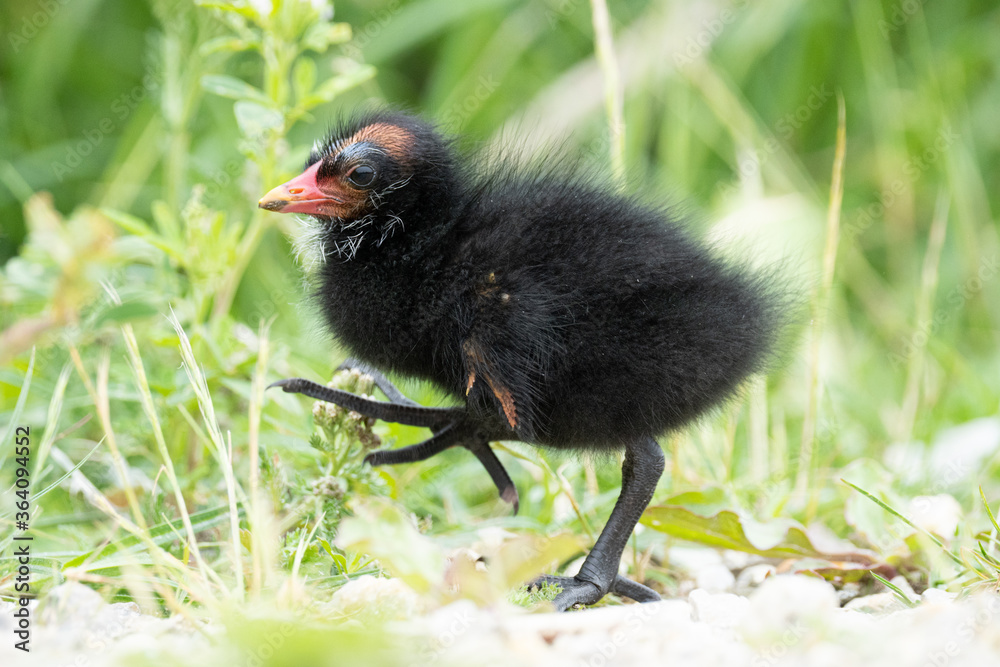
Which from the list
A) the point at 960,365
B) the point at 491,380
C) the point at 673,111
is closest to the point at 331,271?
the point at 491,380

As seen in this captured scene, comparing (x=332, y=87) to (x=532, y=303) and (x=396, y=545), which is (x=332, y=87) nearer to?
(x=532, y=303)

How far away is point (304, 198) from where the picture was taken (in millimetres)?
2207

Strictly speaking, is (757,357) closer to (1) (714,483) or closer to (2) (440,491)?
(1) (714,483)

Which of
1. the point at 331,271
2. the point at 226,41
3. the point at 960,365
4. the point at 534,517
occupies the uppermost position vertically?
the point at 226,41

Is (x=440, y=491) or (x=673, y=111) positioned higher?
(x=673, y=111)

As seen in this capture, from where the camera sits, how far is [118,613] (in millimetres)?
1741

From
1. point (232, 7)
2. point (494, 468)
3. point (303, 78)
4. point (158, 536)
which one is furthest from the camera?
point (303, 78)

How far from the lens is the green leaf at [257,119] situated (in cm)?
241

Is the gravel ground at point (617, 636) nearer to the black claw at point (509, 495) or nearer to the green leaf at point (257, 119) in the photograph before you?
the black claw at point (509, 495)

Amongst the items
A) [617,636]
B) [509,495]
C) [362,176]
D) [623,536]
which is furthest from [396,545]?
[362,176]

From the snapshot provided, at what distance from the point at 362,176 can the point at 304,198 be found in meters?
0.14

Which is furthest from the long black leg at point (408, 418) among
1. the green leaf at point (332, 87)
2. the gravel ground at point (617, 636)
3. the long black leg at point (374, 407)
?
the green leaf at point (332, 87)

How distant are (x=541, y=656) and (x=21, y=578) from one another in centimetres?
110

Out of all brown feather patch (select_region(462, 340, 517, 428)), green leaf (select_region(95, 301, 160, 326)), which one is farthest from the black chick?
green leaf (select_region(95, 301, 160, 326))
